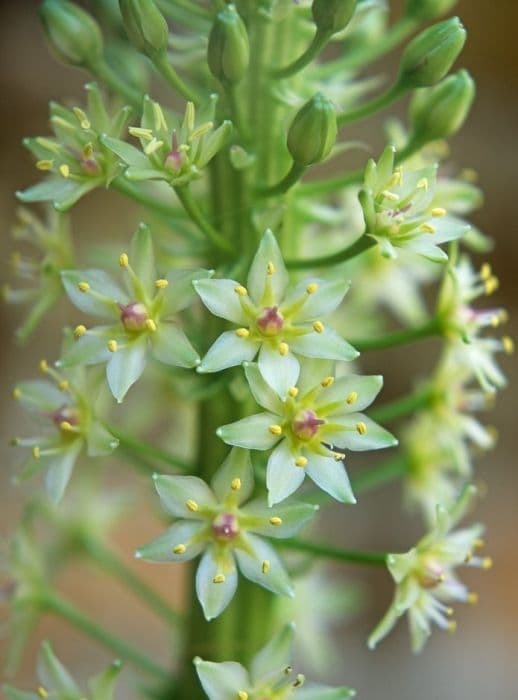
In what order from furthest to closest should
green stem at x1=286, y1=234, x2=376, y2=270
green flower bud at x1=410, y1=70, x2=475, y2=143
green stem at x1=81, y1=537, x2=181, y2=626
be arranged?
green stem at x1=81, y1=537, x2=181, y2=626
green flower bud at x1=410, y1=70, x2=475, y2=143
green stem at x1=286, y1=234, x2=376, y2=270

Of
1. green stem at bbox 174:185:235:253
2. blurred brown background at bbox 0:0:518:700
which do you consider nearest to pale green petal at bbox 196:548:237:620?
green stem at bbox 174:185:235:253

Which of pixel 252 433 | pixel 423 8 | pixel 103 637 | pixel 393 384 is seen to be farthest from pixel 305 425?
pixel 393 384

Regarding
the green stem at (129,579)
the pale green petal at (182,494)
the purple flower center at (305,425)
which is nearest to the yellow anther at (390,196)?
the purple flower center at (305,425)

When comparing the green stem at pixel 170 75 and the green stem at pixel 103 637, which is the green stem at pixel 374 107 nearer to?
the green stem at pixel 170 75

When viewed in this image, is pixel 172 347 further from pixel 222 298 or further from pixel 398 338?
pixel 398 338

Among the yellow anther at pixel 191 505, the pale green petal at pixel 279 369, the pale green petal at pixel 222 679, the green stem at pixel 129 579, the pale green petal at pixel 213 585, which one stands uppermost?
the pale green petal at pixel 279 369

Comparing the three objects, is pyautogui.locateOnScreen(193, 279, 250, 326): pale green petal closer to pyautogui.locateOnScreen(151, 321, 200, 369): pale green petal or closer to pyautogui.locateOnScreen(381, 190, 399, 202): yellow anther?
pyautogui.locateOnScreen(151, 321, 200, 369): pale green petal
